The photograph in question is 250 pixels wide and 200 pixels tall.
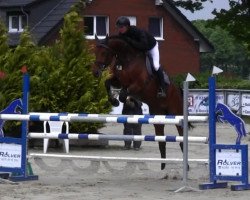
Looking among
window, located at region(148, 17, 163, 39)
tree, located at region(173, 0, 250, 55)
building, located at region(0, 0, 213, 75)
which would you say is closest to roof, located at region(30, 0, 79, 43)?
building, located at region(0, 0, 213, 75)

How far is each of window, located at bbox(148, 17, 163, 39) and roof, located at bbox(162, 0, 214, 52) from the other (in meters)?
1.05

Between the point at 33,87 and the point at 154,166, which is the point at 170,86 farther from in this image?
the point at 33,87

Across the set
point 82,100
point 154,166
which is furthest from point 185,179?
point 82,100

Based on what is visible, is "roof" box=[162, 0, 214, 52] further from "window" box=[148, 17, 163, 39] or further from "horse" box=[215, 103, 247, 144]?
"horse" box=[215, 103, 247, 144]

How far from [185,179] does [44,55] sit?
1007 cm

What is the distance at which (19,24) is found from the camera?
174ft

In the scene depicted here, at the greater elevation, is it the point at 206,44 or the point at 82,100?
the point at 206,44

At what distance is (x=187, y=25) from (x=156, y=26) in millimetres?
1949

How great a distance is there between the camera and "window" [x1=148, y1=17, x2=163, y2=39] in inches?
2222

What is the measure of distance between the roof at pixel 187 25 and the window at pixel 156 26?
1051 millimetres

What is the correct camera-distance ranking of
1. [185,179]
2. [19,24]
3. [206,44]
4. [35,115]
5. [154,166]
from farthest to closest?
1. [206,44]
2. [19,24]
3. [154,166]
4. [35,115]
5. [185,179]

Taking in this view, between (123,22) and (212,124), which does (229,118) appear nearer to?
(212,124)

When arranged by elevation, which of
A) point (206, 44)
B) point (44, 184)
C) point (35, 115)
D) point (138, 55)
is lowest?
point (44, 184)

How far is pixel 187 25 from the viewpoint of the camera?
188 feet
